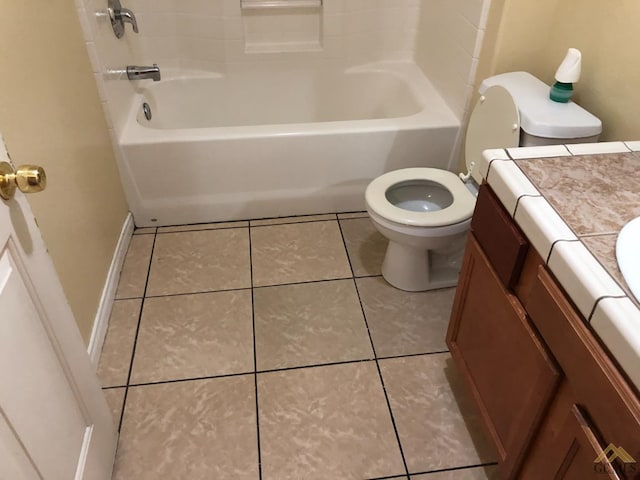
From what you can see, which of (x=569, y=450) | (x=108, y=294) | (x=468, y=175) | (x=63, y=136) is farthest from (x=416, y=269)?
(x=63, y=136)

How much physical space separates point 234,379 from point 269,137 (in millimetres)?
1003

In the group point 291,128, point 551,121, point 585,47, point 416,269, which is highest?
point 585,47

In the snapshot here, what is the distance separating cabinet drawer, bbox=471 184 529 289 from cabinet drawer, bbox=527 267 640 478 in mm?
78

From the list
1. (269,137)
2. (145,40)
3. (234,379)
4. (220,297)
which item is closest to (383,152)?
(269,137)

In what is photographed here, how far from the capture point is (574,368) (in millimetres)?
937

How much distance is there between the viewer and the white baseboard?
1.76 metres

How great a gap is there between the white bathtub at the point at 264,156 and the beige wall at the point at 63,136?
21 centimetres

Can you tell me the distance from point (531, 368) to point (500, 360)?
0.15 meters

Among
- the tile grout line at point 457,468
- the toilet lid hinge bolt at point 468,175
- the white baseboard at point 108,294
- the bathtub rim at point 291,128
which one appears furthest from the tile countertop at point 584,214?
the white baseboard at point 108,294

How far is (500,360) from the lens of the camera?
125 cm

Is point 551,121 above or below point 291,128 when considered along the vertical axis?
above

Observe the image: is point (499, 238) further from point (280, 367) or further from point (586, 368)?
point (280, 367)

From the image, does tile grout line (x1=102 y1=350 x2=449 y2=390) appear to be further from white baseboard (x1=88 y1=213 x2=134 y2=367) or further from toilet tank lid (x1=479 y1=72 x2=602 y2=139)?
toilet tank lid (x1=479 y1=72 x2=602 y2=139)

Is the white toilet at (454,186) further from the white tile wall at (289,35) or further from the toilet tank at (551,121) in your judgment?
the white tile wall at (289,35)
